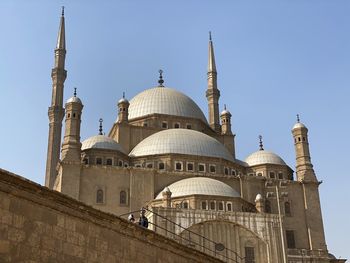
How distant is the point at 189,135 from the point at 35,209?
26.7 metres

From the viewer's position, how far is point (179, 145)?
32500mm

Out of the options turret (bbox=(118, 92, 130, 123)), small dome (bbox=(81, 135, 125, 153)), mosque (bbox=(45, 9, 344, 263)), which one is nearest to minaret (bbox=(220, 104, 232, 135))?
mosque (bbox=(45, 9, 344, 263))

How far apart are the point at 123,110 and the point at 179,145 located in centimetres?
542

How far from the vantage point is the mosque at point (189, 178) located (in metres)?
25.5

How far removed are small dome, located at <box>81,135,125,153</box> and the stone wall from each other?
22431 millimetres

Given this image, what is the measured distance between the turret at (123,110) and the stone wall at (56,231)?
2610 cm

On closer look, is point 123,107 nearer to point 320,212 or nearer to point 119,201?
point 119,201

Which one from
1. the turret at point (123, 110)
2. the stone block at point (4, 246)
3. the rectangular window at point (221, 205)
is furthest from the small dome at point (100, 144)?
the stone block at point (4, 246)

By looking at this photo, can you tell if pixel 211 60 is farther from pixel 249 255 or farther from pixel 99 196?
pixel 249 255

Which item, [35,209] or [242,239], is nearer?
[35,209]

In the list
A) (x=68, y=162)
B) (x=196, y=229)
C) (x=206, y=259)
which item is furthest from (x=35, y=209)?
(x=68, y=162)

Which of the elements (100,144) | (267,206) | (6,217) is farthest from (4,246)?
(267,206)

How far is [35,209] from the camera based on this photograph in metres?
7.20

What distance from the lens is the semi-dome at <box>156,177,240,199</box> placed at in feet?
91.0
